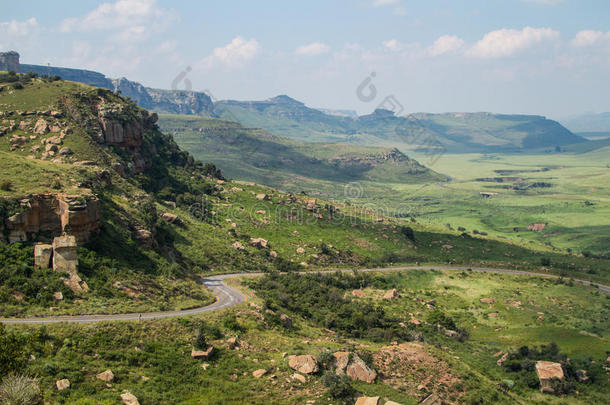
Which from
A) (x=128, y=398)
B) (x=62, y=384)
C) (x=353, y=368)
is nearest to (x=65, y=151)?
(x=62, y=384)

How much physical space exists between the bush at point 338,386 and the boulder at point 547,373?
21.9 metres

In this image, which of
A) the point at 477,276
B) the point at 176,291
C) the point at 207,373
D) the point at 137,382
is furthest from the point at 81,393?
the point at 477,276

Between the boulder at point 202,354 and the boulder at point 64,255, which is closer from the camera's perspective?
the boulder at point 202,354

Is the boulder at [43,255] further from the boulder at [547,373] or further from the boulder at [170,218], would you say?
the boulder at [547,373]

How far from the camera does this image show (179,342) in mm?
33219

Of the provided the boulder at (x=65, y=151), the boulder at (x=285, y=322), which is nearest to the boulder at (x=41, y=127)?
the boulder at (x=65, y=151)

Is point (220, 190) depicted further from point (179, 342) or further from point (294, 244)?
point (179, 342)

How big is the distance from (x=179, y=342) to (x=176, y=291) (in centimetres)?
1395

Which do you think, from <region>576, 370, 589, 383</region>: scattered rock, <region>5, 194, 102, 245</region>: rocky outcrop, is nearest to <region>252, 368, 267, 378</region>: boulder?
<region>5, 194, 102, 245</region>: rocky outcrop

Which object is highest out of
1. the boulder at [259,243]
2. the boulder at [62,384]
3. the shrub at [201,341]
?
the boulder at [62,384]

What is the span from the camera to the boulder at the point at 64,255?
1492 inches

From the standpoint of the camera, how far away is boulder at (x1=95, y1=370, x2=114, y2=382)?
1038 inches

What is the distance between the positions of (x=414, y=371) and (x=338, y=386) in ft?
30.6

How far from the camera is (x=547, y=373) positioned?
40.6m
